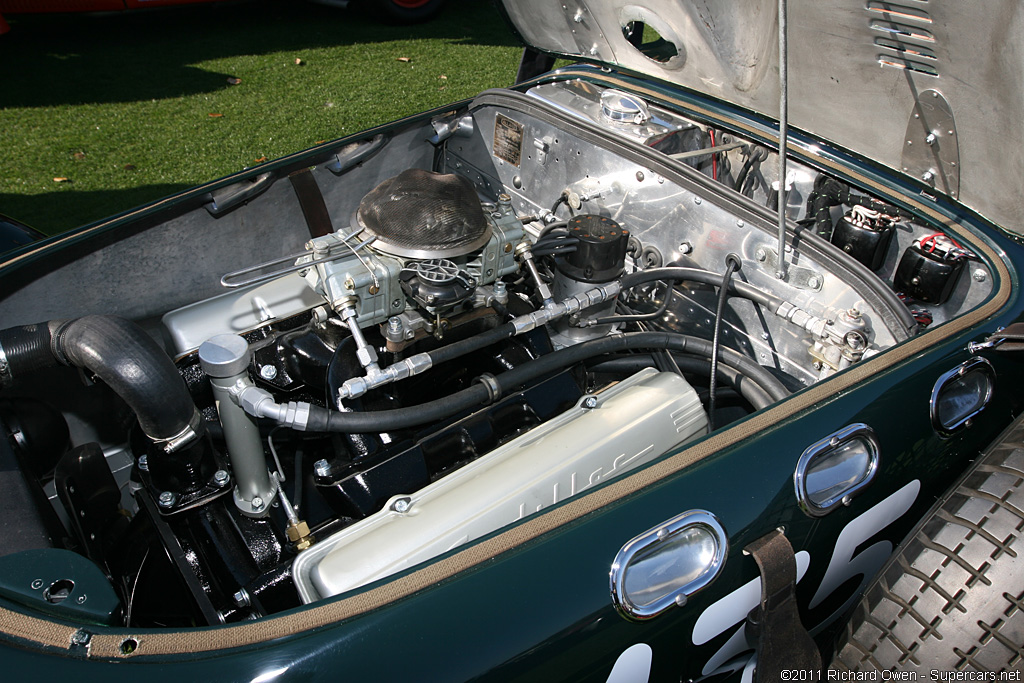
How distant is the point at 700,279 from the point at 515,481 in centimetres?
88

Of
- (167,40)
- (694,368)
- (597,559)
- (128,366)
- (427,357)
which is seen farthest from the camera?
(167,40)

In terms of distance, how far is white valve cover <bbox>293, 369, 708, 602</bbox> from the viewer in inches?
52.9

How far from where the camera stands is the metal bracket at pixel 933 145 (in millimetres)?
1926

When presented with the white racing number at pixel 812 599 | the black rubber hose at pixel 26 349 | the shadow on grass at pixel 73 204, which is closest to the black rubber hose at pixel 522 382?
the white racing number at pixel 812 599

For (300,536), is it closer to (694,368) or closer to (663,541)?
(663,541)

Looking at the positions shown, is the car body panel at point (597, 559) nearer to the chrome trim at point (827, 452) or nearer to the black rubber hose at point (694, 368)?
the chrome trim at point (827, 452)

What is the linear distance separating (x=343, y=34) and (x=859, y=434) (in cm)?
772

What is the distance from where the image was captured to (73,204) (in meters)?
4.46

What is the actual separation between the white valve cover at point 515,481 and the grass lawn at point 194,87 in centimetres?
382

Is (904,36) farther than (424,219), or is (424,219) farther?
(904,36)

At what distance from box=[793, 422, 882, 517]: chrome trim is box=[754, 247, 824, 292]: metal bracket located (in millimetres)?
549

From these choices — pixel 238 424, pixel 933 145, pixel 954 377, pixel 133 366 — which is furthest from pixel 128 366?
pixel 933 145

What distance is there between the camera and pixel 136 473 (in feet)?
5.50

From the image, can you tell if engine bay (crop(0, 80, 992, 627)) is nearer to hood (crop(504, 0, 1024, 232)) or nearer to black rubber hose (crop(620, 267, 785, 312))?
black rubber hose (crop(620, 267, 785, 312))
